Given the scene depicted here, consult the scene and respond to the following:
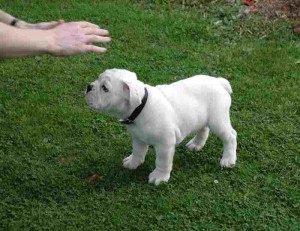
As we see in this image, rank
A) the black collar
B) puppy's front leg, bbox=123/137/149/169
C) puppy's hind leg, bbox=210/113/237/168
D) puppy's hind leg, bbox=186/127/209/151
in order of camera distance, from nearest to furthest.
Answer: the black collar, puppy's hind leg, bbox=210/113/237/168, puppy's front leg, bbox=123/137/149/169, puppy's hind leg, bbox=186/127/209/151

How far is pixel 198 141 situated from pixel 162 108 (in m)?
0.80

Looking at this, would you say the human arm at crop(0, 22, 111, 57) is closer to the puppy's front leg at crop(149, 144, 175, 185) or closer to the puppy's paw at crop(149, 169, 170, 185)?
the puppy's front leg at crop(149, 144, 175, 185)

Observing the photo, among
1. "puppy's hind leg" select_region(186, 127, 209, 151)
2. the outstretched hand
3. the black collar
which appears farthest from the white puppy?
the outstretched hand

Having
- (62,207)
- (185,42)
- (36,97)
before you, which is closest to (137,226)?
(62,207)

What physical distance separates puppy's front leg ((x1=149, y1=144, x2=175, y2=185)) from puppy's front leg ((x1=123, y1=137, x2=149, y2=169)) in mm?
174

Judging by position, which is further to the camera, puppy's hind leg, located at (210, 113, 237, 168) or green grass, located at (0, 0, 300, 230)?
Answer: puppy's hind leg, located at (210, 113, 237, 168)

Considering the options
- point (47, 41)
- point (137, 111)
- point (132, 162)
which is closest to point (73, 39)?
point (47, 41)

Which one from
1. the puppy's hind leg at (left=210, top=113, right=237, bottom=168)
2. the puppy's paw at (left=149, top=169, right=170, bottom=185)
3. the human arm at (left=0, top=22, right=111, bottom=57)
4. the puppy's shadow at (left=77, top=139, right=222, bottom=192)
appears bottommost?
the puppy's shadow at (left=77, top=139, right=222, bottom=192)

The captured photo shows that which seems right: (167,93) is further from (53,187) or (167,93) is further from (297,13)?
(297,13)

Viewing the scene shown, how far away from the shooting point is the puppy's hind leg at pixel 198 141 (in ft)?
15.1

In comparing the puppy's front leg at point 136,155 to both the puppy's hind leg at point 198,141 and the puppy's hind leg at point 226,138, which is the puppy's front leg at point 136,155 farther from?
the puppy's hind leg at point 226,138

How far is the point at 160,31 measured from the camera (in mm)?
6551

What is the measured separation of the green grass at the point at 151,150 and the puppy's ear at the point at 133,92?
0.81 m

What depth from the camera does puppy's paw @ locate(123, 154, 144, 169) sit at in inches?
176
